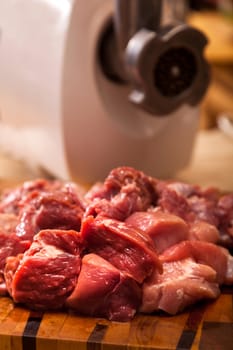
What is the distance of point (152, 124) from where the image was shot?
2092 millimetres

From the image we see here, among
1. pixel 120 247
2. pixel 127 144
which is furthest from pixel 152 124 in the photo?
pixel 120 247

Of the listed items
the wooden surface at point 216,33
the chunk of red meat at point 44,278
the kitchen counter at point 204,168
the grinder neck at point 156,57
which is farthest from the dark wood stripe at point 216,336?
the wooden surface at point 216,33

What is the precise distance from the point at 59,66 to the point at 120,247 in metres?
0.70

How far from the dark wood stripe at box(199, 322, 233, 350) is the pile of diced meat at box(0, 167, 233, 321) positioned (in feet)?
0.22

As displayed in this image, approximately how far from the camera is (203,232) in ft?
4.82

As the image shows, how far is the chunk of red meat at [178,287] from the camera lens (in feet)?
4.30

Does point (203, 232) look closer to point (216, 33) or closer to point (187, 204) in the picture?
point (187, 204)

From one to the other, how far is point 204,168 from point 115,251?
998 mm

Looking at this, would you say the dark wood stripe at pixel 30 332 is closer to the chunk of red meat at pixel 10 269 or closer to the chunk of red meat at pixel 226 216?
the chunk of red meat at pixel 10 269

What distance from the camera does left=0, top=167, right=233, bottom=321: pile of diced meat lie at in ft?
4.30

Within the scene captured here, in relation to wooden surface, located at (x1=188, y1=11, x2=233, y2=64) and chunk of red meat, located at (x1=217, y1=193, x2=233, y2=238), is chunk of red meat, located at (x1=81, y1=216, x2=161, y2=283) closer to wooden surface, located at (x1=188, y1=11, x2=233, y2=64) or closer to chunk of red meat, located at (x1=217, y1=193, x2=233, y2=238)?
chunk of red meat, located at (x1=217, y1=193, x2=233, y2=238)

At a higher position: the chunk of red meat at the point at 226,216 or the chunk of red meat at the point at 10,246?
the chunk of red meat at the point at 226,216

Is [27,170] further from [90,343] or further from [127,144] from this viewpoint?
[90,343]

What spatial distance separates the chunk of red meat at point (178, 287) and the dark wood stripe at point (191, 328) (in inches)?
0.6
